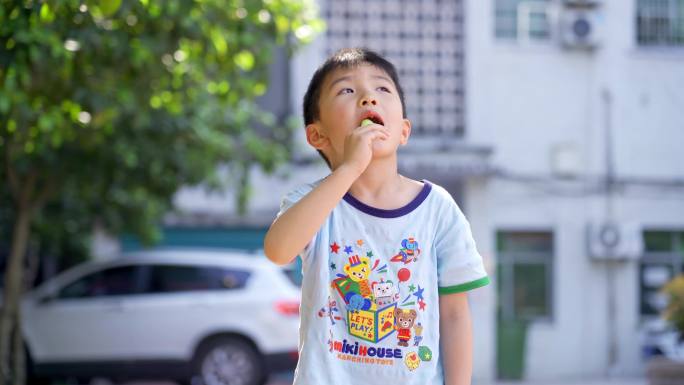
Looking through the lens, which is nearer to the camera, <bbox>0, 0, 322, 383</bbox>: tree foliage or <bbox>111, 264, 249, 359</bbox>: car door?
<bbox>0, 0, 322, 383</bbox>: tree foliage

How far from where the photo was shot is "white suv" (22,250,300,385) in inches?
538

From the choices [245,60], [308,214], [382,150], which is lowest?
[308,214]

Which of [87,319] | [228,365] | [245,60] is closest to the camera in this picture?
[245,60]

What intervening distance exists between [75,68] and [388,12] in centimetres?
971

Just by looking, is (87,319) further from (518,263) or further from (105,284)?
(518,263)

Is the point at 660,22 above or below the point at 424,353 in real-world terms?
above

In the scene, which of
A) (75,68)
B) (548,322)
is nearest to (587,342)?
(548,322)

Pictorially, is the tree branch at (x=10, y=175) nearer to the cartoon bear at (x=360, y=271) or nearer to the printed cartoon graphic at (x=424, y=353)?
the cartoon bear at (x=360, y=271)

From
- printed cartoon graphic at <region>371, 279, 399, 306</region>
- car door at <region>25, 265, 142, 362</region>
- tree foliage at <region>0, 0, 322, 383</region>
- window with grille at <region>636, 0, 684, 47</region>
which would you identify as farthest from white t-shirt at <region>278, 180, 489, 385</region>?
window with grille at <region>636, 0, 684, 47</region>

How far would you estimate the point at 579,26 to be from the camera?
1875cm

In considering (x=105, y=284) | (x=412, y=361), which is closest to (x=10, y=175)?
(x=105, y=284)

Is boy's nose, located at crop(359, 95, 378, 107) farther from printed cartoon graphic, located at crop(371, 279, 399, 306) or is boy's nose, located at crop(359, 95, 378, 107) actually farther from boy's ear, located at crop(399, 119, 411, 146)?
printed cartoon graphic, located at crop(371, 279, 399, 306)

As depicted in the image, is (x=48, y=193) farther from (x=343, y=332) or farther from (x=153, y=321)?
(x=343, y=332)

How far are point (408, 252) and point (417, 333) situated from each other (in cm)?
20
